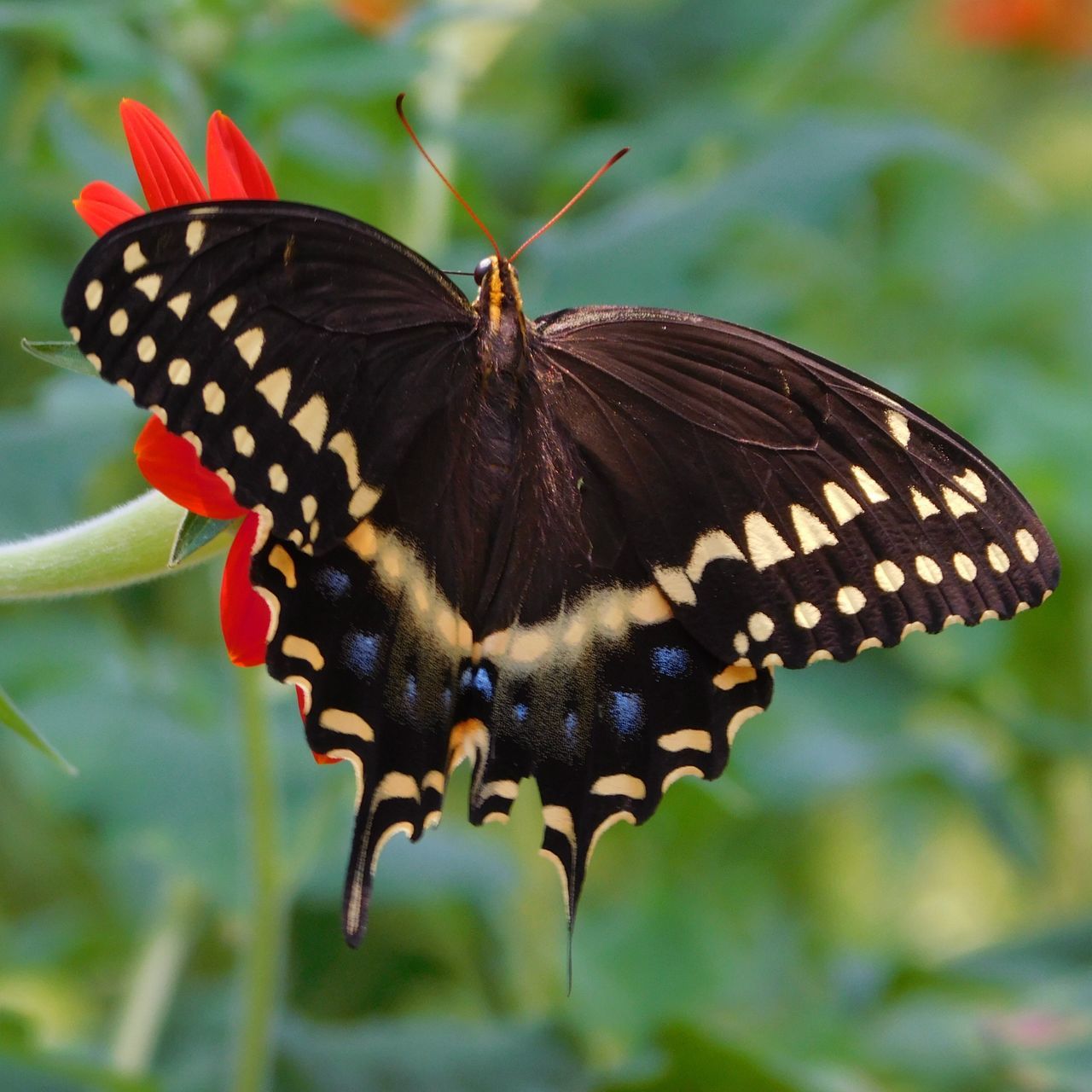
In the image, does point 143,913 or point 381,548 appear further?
point 143,913

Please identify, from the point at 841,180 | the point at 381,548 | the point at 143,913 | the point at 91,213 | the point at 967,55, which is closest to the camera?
the point at 91,213

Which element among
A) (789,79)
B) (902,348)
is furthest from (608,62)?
(902,348)

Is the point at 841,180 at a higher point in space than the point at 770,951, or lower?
higher

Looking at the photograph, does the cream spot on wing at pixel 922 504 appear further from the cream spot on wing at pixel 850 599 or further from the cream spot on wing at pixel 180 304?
the cream spot on wing at pixel 180 304

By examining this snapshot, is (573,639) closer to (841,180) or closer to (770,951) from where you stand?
(841,180)

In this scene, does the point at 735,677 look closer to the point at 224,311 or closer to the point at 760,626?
the point at 760,626

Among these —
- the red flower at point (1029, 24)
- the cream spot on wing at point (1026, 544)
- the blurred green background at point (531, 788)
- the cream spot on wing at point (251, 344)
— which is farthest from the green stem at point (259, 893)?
the red flower at point (1029, 24)

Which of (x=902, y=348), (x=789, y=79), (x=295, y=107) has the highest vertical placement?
(x=789, y=79)
